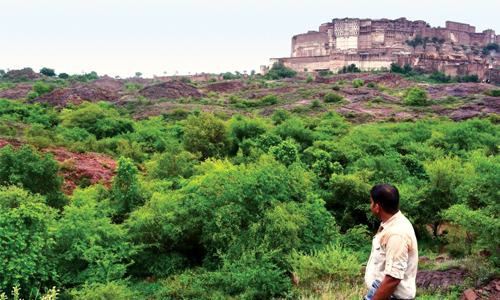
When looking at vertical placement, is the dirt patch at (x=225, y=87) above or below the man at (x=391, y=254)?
above

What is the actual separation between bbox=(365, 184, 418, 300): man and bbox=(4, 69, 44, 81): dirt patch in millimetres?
73562

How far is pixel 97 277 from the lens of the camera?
8477 mm

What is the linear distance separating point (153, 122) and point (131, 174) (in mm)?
20776

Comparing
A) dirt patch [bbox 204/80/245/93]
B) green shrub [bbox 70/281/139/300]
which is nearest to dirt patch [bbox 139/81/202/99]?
dirt patch [bbox 204/80/245/93]

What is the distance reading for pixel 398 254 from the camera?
3490 millimetres

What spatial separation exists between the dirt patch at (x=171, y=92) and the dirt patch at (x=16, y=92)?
13.2 m

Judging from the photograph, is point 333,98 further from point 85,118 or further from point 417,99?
point 85,118

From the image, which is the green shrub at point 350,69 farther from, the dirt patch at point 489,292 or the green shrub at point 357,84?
the dirt patch at point 489,292

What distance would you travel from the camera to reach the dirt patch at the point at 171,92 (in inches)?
1998

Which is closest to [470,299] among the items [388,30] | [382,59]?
[382,59]

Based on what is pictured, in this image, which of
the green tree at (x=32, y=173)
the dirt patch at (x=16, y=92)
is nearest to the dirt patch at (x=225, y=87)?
the dirt patch at (x=16, y=92)

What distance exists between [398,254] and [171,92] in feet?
163

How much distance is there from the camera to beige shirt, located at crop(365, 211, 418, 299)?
349 cm

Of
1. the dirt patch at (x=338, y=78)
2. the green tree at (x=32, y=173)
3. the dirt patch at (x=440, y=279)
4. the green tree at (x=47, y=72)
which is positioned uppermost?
the green tree at (x=47, y=72)
